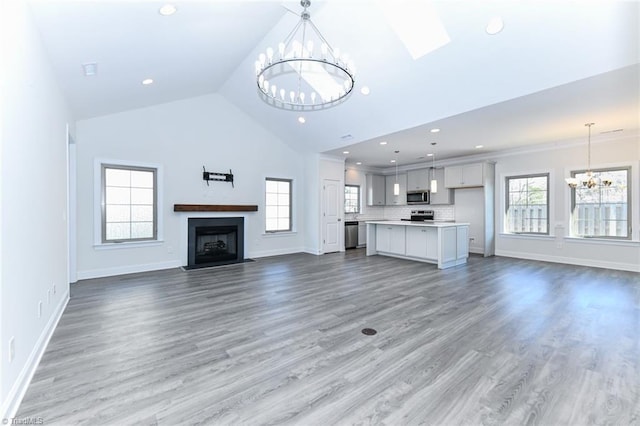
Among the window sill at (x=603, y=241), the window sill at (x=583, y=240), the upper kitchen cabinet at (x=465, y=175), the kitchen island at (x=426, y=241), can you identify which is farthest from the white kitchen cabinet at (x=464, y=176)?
the window sill at (x=603, y=241)

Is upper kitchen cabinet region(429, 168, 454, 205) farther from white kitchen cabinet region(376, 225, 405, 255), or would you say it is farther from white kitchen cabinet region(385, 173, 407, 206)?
white kitchen cabinet region(376, 225, 405, 255)

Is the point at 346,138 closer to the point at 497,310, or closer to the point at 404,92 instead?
the point at 404,92

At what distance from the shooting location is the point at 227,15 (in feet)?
11.0

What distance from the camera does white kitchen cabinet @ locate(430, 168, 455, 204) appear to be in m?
8.41

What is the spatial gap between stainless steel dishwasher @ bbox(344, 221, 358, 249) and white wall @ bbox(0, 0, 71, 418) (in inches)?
265

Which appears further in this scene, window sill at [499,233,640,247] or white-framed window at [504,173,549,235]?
white-framed window at [504,173,549,235]

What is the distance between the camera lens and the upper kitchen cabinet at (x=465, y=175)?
7483 millimetres

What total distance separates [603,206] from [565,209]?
1.98 feet

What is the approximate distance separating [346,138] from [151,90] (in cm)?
375

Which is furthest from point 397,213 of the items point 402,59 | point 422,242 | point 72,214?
point 72,214

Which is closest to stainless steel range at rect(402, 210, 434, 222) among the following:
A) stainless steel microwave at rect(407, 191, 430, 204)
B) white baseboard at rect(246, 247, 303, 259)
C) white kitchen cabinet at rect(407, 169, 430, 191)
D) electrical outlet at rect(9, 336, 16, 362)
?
stainless steel microwave at rect(407, 191, 430, 204)

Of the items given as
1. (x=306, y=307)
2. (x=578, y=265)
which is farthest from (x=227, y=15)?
(x=578, y=265)

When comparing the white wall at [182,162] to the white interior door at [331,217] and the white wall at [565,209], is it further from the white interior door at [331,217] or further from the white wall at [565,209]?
the white wall at [565,209]

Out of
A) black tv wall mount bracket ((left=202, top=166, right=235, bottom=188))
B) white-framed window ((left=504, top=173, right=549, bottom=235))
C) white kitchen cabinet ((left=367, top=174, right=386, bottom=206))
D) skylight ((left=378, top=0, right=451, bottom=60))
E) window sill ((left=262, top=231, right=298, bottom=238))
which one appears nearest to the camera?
skylight ((left=378, top=0, right=451, bottom=60))
